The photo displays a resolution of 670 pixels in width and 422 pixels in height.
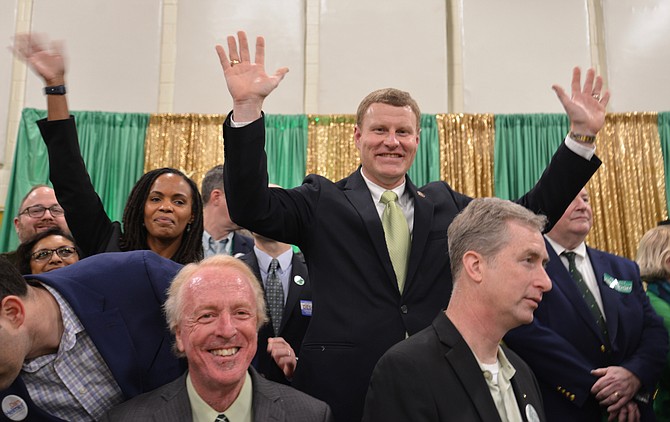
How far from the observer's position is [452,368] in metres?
1.92

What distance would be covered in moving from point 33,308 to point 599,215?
6197 millimetres

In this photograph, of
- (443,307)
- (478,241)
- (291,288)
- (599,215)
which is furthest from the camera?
(599,215)

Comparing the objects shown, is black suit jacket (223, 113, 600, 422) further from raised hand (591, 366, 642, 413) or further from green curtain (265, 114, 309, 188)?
green curtain (265, 114, 309, 188)

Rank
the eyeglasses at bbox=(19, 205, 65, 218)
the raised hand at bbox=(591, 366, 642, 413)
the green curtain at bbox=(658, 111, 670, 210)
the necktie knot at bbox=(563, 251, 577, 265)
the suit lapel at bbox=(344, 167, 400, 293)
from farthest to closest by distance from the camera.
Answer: the green curtain at bbox=(658, 111, 670, 210) < the eyeglasses at bbox=(19, 205, 65, 218) < the necktie knot at bbox=(563, 251, 577, 265) < the raised hand at bbox=(591, 366, 642, 413) < the suit lapel at bbox=(344, 167, 400, 293)

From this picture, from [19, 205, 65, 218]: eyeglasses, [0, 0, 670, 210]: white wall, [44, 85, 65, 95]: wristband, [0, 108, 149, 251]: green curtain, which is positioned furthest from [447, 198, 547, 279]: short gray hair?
[0, 0, 670, 210]: white wall

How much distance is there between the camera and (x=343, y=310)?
227 centimetres

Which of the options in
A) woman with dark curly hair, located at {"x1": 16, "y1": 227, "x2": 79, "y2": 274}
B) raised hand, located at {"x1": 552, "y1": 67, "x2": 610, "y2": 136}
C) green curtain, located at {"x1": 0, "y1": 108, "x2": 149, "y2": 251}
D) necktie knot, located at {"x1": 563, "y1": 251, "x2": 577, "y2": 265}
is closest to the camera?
raised hand, located at {"x1": 552, "y1": 67, "x2": 610, "y2": 136}

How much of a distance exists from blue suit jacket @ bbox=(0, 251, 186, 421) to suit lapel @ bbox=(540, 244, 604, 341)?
Result: 158cm

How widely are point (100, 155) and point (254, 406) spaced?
560cm

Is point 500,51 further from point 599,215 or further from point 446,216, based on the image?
point 446,216

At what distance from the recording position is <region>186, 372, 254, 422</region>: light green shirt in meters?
2.04

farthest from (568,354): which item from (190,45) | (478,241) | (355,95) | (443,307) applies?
(190,45)

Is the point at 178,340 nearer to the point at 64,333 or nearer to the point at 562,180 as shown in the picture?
the point at 64,333

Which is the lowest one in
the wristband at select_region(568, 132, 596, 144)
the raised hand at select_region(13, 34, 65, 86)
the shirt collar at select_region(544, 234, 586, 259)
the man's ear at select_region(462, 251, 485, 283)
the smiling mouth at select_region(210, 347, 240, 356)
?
the smiling mouth at select_region(210, 347, 240, 356)
